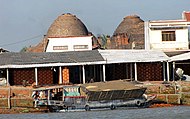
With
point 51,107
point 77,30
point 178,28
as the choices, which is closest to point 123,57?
point 178,28

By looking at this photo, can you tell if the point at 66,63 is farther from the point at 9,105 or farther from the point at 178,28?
the point at 178,28

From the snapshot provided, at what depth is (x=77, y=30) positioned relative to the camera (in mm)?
72125

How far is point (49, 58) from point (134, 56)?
7411mm

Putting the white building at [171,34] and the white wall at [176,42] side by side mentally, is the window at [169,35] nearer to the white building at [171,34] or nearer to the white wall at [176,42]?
the white building at [171,34]

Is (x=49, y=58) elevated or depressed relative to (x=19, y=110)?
elevated

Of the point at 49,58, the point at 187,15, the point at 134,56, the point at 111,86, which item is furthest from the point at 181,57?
the point at 111,86

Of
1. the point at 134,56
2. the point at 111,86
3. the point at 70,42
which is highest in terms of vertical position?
the point at 70,42

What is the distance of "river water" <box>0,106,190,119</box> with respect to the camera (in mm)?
32812

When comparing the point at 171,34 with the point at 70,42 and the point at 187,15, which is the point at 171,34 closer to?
the point at 187,15

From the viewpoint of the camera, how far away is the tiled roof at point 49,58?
4447cm

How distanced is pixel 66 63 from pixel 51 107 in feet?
27.9

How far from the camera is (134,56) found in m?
46.9

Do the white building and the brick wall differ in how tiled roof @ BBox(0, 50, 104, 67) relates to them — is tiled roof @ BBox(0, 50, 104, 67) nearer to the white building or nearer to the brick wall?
the brick wall

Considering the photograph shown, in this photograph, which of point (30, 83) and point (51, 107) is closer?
point (51, 107)
